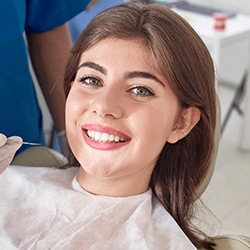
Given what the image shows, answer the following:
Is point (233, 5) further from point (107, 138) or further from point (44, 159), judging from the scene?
point (107, 138)

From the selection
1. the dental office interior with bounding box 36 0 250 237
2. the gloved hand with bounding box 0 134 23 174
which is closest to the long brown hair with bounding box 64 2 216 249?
the gloved hand with bounding box 0 134 23 174

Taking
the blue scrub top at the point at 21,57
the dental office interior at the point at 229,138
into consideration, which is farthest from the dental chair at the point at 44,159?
the dental office interior at the point at 229,138

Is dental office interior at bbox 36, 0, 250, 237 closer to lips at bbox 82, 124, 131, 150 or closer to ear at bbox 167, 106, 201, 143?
ear at bbox 167, 106, 201, 143

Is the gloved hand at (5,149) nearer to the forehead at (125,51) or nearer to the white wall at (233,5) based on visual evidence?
the forehead at (125,51)

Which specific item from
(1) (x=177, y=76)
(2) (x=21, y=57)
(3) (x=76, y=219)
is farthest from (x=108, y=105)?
(2) (x=21, y=57)

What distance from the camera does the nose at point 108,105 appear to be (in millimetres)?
1077

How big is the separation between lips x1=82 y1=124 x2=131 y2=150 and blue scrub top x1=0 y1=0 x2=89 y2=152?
34 cm

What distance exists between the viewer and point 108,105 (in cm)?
108

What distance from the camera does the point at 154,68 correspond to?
1.11 metres

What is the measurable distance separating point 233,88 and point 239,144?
889mm

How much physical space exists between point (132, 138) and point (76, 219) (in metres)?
0.23

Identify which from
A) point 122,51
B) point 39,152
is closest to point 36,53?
point 39,152

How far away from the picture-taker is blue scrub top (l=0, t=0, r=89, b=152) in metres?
1.34

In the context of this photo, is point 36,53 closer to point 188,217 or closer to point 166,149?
point 166,149
